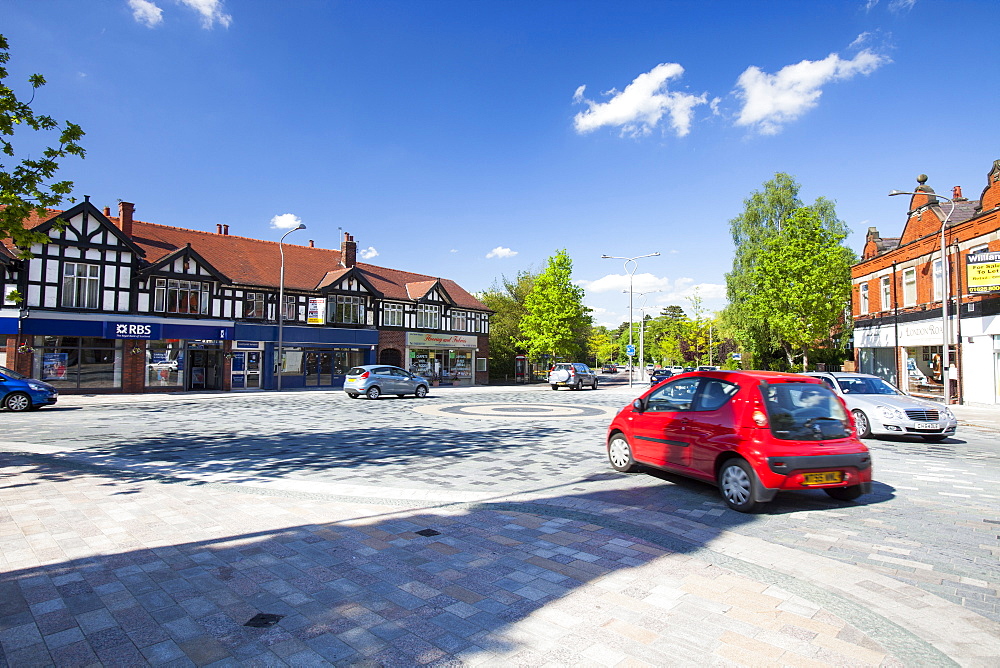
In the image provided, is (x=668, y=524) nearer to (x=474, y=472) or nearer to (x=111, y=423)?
(x=474, y=472)

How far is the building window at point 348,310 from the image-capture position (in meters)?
37.5

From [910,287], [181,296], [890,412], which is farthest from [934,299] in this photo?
[181,296]

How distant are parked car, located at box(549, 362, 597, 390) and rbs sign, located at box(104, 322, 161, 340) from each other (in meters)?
24.3

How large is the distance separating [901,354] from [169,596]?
3528cm

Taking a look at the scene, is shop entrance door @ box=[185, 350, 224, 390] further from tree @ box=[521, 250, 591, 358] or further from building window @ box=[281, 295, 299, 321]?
tree @ box=[521, 250, 591, 358]

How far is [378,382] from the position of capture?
2641 cm

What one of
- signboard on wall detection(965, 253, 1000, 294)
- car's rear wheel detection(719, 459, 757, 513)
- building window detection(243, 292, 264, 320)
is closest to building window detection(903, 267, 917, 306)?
signboard on wall detection(965, 253, 1000, 294)

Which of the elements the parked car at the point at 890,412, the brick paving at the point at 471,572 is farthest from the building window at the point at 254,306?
the parked car at the point at 890,412

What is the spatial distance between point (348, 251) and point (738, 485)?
37437 millimetres

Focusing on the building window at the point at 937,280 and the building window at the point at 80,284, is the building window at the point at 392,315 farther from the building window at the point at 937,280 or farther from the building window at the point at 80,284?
the building window at the point at 937,280

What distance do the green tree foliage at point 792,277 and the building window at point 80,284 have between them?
1490 inches

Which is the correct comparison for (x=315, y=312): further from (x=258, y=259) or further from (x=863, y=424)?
(x=863, y=424)

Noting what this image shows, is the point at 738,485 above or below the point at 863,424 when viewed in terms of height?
above

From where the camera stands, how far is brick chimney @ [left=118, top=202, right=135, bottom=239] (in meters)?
30.1
